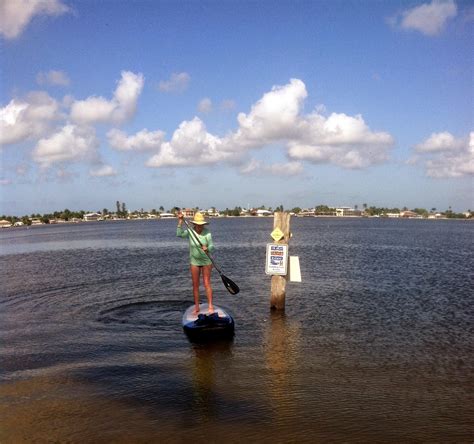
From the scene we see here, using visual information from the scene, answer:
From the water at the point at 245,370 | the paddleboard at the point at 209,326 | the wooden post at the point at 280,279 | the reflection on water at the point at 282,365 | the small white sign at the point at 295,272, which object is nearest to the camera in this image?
the water at the point at 245,370

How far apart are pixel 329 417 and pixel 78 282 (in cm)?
1674

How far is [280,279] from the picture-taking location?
12.9 metres

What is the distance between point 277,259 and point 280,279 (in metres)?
0.75

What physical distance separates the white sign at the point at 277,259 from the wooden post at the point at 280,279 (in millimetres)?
218

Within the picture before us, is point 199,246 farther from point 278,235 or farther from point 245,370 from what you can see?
point 245,370

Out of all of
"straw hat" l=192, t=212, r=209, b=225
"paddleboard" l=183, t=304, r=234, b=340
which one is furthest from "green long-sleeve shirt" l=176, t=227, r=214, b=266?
"paddleboard" l=183, t=304, r=234, b=340

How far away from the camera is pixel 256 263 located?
2755 cm

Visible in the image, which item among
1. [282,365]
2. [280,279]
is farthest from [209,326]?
[280,279]

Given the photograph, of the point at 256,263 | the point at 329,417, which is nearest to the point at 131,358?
the point at 329,417

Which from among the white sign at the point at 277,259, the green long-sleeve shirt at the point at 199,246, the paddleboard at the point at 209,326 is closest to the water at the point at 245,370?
the paddleboard at the point at 209,326

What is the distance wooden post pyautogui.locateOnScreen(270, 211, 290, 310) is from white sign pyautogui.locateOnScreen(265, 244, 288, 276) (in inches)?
8.6

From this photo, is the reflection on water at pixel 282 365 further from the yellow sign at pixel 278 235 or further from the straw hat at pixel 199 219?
the straw hat at pixel 199 219

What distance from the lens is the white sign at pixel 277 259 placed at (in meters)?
12.5

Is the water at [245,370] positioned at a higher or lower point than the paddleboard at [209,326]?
lower
